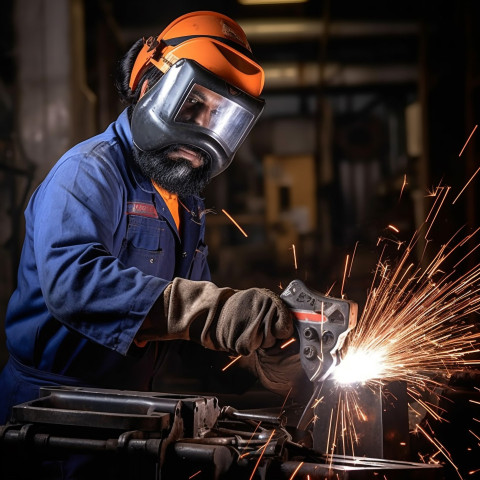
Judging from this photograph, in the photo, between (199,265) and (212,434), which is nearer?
(212,434)

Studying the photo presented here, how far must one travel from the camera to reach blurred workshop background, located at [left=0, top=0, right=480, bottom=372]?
231 inches

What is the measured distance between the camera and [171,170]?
2.39 meters

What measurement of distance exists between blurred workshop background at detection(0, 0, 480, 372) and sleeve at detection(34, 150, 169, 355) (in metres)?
2.91

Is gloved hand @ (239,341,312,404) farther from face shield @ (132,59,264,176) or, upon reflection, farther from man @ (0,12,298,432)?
face shield @ (132,59,264,176)

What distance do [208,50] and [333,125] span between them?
17.2ft

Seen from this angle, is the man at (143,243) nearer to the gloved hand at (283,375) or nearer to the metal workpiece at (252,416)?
the gloved hand at (283,375)

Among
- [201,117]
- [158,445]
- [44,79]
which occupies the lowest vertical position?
[158,445]

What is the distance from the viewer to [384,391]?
1854 millimetres

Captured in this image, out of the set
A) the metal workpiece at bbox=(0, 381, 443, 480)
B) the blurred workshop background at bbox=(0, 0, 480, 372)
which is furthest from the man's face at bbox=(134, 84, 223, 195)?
the blurred workshop background at bbox=(0, 0, 480, 372)

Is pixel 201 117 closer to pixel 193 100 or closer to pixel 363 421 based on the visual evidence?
pixel 193 100

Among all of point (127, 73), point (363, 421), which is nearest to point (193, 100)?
point (127, 73)

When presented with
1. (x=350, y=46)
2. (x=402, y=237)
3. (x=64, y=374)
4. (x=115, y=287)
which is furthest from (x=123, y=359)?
(x=350, y=46)

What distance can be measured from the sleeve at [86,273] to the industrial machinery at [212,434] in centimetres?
19

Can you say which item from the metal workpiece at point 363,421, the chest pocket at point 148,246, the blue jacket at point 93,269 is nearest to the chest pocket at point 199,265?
the blue jacket at point 93,269
